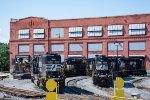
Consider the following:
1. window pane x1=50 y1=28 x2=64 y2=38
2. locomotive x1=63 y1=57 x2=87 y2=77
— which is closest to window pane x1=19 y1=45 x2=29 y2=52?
window pane x1=50 y1=28 x2=64 y2=38

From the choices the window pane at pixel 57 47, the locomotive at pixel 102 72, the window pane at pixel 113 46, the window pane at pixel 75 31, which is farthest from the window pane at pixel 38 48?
the locomotive at pixel 102 72

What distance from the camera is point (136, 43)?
5425 centimetres

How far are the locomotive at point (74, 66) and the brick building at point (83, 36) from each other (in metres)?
12.3

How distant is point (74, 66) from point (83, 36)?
16023 mm

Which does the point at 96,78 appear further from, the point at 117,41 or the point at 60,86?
the point at 117,41

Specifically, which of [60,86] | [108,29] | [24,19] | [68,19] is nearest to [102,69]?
[60,86]

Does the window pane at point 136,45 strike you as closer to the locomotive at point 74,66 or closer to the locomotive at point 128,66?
the locomotive at point 128,66

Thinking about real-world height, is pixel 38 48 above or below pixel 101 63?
above

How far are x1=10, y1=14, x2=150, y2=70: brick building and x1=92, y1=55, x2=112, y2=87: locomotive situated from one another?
77.2 feet

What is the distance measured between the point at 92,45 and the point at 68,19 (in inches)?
306

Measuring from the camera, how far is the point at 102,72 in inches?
1213

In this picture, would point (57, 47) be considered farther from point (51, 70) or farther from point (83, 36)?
point (51, 70)

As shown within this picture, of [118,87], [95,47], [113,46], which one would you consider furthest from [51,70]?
[95,47]

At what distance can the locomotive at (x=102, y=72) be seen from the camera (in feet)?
100
